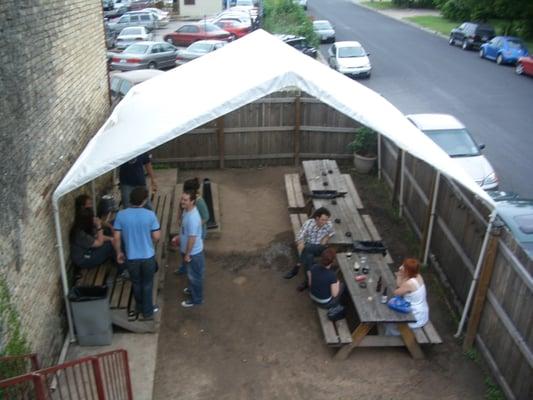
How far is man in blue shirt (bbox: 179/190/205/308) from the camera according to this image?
268 inches

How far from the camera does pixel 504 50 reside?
2691 cm

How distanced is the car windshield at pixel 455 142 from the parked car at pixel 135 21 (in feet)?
92.0

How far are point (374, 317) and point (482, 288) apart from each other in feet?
4.52

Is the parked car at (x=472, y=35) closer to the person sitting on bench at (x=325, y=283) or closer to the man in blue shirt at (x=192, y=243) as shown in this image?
the person sitting on bench at (x=325, y=283)

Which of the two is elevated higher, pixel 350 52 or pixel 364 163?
pixel 350 52

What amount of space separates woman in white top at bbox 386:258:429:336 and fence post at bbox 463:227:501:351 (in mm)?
645

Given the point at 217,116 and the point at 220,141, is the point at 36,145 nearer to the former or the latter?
the point at 217,116

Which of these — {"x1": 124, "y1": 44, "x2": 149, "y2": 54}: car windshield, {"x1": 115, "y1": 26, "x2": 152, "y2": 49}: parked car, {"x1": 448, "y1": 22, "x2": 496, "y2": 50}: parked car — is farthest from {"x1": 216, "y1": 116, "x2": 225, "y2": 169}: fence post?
{"x1": 448, "y1": 22, "x2": 496, "y2": 50}: parked car

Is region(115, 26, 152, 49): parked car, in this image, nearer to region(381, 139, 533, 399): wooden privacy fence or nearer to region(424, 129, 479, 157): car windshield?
region(424, 129, 479, 157): car windshield

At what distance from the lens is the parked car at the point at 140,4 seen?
46750 millimetres

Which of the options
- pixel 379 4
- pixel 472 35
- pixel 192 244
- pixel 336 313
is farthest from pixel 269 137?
pixel 379 4

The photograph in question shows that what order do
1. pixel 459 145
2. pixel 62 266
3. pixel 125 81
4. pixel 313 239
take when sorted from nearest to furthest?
pixel 62 266 < pixel 313 239 < pixel 459 145 < pixel 125 81

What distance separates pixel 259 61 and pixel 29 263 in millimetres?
4625

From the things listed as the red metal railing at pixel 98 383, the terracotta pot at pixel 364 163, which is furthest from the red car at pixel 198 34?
the red metal railing at pixel 98 383
